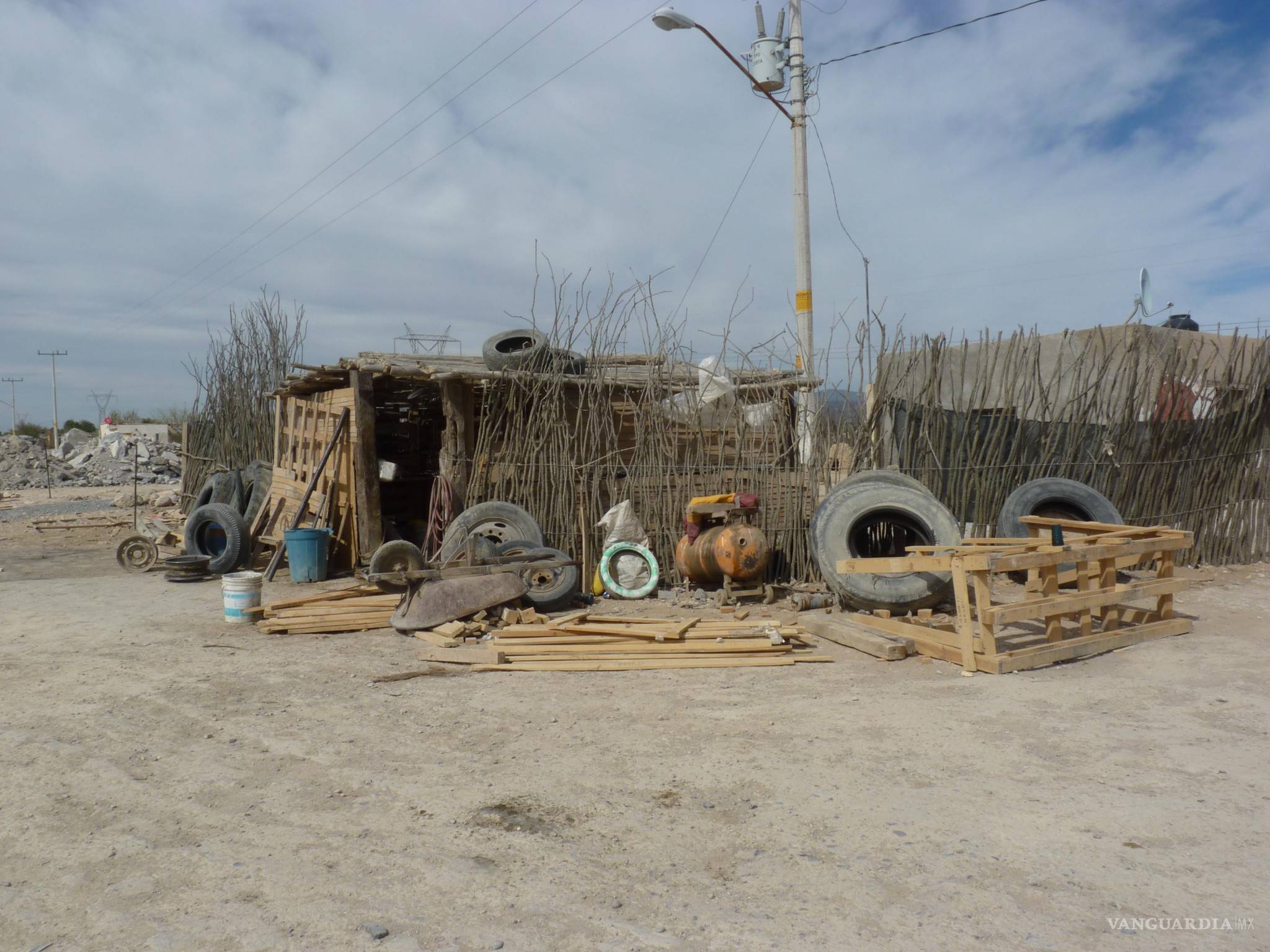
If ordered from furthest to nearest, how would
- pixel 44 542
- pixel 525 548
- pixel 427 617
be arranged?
pixel 44 542
pixel 525 548
pixel 427 617

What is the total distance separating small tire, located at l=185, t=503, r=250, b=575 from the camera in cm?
1017

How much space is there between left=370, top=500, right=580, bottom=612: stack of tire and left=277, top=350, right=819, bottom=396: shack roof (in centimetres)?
136

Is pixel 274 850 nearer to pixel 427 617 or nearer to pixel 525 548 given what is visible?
pixel 427 617

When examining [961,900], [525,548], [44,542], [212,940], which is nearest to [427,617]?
[525,548]

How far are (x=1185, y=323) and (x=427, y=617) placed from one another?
9.51m

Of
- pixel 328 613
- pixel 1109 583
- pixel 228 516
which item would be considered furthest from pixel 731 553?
pixel 228 516

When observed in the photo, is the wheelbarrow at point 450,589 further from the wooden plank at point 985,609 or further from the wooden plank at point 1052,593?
the wooden plank at point 1052,593

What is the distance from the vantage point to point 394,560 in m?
8.04

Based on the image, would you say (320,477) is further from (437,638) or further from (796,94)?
(796,94)

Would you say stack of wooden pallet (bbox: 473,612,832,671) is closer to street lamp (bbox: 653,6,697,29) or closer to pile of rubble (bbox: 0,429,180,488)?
street lamp (bbox: 653,6,697,29)

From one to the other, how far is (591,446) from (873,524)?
285 cm

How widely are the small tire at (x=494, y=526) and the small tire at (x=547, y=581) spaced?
1.45ft

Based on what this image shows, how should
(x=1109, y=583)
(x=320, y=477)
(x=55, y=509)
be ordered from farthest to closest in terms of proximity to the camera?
(x=55, y=509)
(x=320, y=477)
(x=1109, y=583)

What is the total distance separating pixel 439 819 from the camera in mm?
3344
